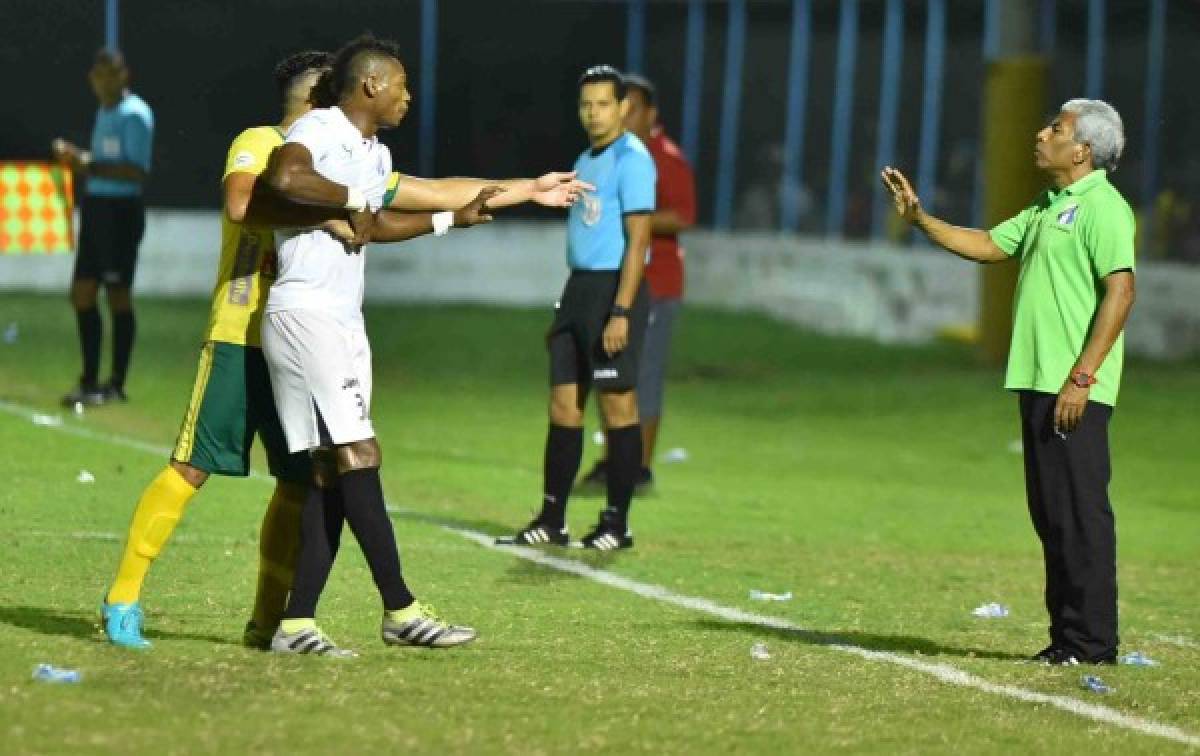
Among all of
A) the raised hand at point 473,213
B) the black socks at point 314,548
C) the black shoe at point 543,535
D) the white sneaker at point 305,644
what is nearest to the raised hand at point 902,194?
the raised hand at point 473,213

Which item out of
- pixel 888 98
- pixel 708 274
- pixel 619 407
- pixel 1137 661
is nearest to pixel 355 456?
pixel 1137 661

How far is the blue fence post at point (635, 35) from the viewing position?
3344 centimetres

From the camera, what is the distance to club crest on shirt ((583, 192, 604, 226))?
12.5 m

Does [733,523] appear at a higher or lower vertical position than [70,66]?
lower

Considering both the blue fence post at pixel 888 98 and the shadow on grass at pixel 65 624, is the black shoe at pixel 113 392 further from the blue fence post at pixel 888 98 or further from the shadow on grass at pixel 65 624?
the blue fence post at pixel 888 98

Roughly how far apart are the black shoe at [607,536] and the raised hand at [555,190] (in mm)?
3431

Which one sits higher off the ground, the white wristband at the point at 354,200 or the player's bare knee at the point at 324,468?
the white wristband at the point at 354,200

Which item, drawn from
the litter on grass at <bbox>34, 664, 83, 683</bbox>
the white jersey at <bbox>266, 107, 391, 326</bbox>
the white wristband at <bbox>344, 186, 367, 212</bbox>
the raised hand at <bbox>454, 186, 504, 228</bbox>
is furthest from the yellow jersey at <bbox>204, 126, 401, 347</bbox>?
the litter on grass at <bbox>34, 664, 83, 683</bbox>

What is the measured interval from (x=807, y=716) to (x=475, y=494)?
263 inches

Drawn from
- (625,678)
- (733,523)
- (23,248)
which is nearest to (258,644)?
(625,678)

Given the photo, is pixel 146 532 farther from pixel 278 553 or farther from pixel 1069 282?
pixel 1069 282

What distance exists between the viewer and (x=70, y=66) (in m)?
29.2

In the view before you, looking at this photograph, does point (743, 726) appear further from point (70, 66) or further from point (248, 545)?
point (70, 66)

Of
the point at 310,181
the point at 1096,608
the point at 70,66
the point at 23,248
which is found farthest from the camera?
the point at 70,66
